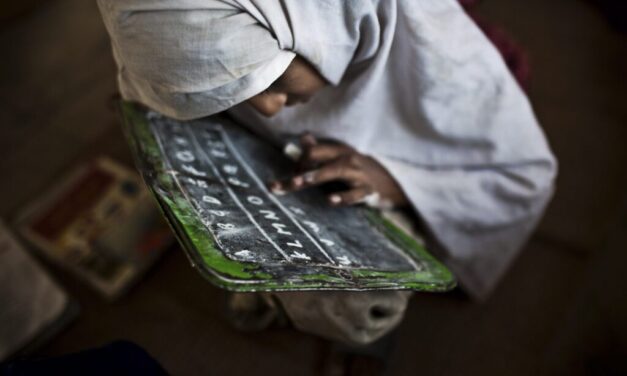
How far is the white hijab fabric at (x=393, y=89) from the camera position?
1.87ft

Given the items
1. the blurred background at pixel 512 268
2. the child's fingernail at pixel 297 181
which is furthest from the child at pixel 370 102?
the blurred background at pixel 512 268

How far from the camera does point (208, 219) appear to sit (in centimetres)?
57

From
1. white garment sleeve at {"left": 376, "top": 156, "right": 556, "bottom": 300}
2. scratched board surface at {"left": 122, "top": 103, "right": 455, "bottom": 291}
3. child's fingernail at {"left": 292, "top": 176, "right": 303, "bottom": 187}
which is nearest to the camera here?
scratched board surface at {"left": 122, "top": 103, "right": 455, "bottom": 291}

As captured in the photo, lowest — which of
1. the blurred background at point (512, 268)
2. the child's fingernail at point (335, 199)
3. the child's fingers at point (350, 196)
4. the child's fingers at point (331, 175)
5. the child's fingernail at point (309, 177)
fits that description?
the blurred background at point (512, 268)

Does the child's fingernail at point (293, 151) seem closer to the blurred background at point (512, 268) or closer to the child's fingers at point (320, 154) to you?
the child's fingers at point (320, 154)

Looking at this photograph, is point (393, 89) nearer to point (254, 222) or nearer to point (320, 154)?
point (320, 154)

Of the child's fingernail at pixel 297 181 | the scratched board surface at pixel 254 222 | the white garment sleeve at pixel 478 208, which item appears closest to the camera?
the scratched board surface at pixel 254 222

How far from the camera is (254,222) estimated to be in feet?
2.03

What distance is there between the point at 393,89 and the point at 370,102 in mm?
39

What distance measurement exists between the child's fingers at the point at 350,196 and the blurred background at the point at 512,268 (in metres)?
0.28

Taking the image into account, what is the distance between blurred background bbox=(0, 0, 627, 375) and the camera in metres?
0.94

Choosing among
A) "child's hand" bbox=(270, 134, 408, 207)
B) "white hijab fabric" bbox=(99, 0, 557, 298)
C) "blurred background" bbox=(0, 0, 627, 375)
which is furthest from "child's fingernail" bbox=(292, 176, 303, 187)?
"blurred background" bbox=(0, 0, 627, 375)

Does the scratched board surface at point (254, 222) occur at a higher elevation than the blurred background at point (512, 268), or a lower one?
higher

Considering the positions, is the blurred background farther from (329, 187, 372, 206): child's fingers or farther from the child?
(329, 187, 372, 206): child's fingers
